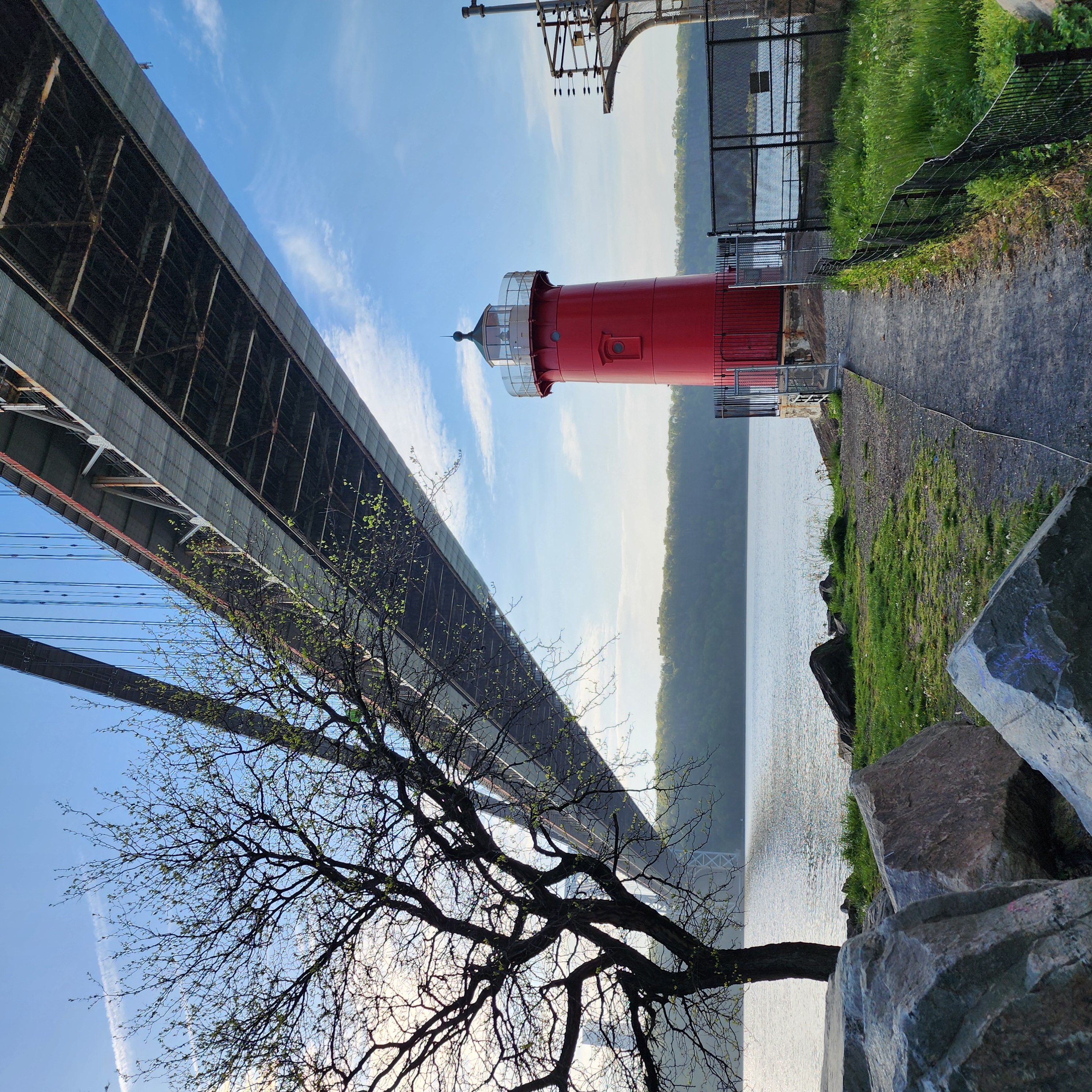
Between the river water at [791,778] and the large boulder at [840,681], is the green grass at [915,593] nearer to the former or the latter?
the large boulder at [840,681]

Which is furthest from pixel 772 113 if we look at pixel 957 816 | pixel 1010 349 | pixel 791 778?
pixel 791 778

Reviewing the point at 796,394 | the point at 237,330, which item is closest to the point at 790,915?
the point at 796,394

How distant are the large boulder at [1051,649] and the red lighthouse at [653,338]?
12307 mm

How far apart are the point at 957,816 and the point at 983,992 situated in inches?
131

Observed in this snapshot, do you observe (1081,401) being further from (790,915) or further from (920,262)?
(790,915)

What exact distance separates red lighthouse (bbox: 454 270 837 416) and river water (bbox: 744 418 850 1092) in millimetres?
8319

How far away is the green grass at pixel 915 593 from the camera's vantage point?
30.0ft

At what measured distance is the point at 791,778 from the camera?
34500 mm

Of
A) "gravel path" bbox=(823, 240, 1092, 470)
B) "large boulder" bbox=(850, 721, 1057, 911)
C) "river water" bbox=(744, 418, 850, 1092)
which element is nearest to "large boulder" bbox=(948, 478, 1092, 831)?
"large boulder" bbox=(850, 721, 1057, 911)

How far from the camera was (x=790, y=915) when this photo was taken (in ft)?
101

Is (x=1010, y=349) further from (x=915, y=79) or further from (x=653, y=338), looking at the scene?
(x=653, y=338)

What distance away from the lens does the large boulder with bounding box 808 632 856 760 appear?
1655 cm

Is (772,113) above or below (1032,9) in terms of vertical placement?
above

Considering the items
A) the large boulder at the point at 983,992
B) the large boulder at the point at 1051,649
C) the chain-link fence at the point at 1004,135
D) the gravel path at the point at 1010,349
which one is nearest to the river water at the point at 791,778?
the gravel path at the point at 1010,349
